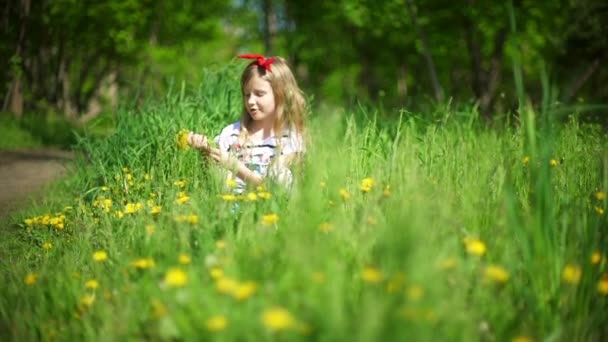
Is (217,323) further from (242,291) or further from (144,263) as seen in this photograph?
(144,263)

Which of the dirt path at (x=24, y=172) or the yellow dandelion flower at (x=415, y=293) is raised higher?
the yellow dandelion flower at (x=415, y=293)

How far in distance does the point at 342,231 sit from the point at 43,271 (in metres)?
1.12

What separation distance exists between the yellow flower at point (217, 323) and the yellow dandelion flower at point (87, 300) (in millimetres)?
703

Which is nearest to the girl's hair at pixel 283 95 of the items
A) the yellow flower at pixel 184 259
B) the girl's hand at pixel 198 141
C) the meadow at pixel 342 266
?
the girl's hand at pixel 198 141

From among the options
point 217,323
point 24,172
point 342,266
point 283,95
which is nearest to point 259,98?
point 283,95

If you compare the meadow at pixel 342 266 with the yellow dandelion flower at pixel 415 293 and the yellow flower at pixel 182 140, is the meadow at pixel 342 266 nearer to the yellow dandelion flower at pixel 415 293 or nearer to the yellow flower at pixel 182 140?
the yellow dandelion flower at pixel 415 293

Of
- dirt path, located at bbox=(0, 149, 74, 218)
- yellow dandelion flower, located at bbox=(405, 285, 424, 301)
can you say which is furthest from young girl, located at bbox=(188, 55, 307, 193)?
yellow dandelion flower, located at bbox=(405, 285, 424, 301)

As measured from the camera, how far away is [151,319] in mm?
2199

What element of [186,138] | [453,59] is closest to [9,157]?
[186,138]

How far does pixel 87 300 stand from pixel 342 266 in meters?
0.90

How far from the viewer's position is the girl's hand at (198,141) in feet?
13.2

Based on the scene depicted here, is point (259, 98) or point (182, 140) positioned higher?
point (259, 98)

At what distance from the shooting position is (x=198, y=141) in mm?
4059

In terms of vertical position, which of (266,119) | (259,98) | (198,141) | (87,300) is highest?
(259,98)
